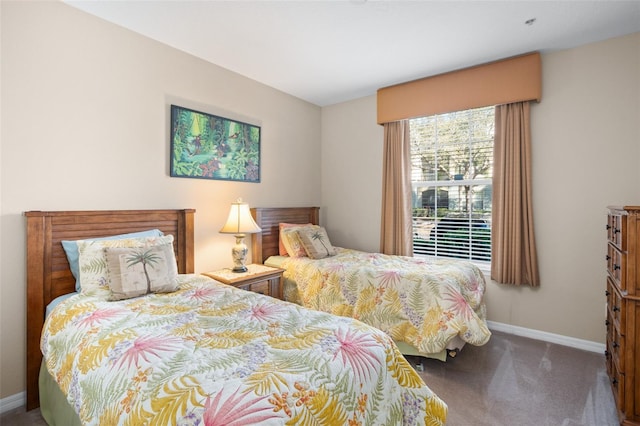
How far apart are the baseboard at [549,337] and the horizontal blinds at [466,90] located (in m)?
2.17

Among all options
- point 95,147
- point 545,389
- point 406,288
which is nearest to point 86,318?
point 95,147

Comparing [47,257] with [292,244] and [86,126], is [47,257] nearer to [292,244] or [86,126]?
[86,126]

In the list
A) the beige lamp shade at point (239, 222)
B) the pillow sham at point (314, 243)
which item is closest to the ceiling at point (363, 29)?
the beige lamp shade at point (239, 222)

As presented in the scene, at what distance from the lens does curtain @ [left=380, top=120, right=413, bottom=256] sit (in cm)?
359

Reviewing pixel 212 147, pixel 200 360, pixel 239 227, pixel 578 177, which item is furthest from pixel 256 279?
pixel 578 177

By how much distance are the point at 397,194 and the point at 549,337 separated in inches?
77.9

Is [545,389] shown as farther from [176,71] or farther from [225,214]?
[176,71]

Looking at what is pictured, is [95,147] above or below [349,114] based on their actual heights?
below

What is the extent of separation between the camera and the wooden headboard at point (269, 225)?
11.0 ft

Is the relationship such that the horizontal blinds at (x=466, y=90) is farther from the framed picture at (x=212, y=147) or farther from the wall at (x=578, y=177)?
the framed picture at (x=212, y=147)

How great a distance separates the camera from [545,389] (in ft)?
6.89

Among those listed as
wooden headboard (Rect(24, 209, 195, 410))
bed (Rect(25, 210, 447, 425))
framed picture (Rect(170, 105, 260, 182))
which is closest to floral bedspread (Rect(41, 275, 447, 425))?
bed (Rect(25, 210, 447, 425))

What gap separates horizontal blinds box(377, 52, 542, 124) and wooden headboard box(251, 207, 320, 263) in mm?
1543

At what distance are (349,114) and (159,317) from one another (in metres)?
3.36
